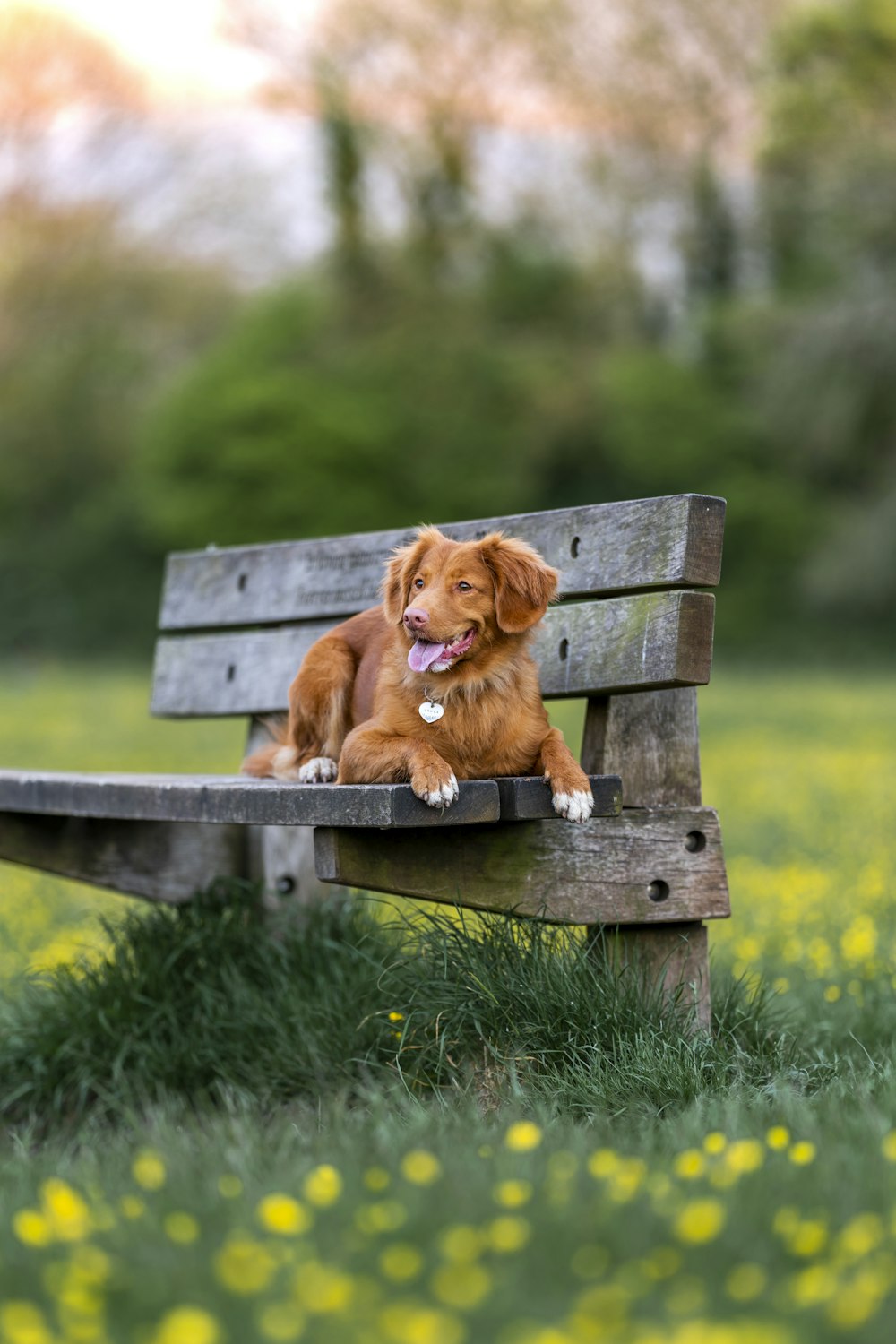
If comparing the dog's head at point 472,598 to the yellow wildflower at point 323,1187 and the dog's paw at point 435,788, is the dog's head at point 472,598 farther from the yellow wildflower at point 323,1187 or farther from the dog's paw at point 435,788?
the yellow wildflower at point 323,1187

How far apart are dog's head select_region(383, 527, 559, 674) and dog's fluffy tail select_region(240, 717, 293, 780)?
0.71m

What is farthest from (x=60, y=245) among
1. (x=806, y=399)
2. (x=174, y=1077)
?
(x=174, y=1077)

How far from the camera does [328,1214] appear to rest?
1878mm

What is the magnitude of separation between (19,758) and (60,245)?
1776 centimetres

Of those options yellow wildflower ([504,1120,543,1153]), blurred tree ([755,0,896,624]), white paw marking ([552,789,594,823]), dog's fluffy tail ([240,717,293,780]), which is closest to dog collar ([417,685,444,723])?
white paw marking ([552,789,594,823])

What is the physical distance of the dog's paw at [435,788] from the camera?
103 inches

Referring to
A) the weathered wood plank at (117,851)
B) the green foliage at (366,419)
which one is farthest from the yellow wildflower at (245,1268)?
the green foliage at (366,419)

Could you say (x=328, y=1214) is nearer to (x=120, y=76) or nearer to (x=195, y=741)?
(x=195, y=741)

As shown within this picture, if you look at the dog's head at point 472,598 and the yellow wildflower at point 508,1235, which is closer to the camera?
the yellow wildflower at point 508,1235

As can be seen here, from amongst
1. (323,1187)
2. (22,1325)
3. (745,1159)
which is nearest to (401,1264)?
(323,1187)

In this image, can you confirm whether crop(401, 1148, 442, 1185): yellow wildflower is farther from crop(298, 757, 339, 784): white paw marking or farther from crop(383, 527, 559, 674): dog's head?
crop(298, 757, 339, 784): white paw marking

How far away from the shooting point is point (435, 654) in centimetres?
281

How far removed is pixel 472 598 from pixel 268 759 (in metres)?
0.97

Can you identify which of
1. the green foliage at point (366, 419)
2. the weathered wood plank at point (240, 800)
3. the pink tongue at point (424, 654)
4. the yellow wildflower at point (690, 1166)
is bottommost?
the yellow wildflower at point (690, 1166)
